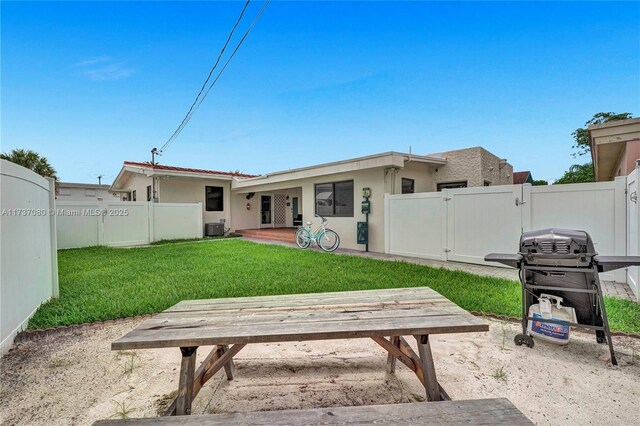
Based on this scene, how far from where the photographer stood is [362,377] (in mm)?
2014

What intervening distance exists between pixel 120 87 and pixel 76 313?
965 centimetres

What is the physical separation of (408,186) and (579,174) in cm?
1898

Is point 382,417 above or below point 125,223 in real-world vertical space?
below

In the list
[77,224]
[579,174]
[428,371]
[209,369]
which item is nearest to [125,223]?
[77,224]

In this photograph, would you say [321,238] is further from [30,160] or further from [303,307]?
[30,160]

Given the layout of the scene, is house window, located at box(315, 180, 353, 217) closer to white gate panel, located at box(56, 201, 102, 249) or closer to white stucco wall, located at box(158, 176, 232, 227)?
white stucco wall, located at box(158, 176, 232, 227)

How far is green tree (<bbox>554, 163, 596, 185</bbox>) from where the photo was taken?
61.7 feet

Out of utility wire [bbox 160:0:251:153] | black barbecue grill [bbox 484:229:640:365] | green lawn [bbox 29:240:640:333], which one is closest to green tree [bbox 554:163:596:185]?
green lawn [bbox 29:240:640:333]

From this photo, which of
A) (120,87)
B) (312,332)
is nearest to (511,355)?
(312,332)

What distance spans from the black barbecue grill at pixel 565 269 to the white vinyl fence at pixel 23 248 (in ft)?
14.1

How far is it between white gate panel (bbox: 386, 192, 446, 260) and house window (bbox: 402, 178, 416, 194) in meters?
1.21

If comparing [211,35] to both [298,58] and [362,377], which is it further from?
[362,377]

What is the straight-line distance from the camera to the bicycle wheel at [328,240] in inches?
346

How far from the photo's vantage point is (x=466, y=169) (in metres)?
9.17
